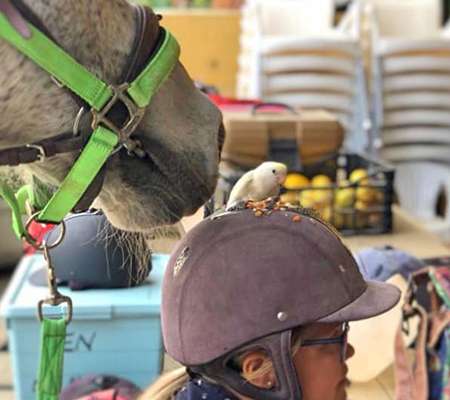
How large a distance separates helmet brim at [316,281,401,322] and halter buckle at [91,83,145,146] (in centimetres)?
31

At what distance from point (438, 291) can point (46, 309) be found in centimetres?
70

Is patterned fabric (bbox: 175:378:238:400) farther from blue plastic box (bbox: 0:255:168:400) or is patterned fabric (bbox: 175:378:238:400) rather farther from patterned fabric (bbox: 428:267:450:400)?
patterned fabric (bbox: 428:267:450:400)

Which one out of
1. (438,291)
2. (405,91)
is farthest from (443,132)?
(438,291)

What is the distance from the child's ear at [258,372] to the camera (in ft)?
3.15

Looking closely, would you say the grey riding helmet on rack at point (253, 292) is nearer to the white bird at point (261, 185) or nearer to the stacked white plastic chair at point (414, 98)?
the white bird at point (261, 185)

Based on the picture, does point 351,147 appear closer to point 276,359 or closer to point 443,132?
point 443,132

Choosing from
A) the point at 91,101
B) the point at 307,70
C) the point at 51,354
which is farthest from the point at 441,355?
the point at 307,70

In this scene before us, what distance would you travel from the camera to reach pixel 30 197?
954 mm

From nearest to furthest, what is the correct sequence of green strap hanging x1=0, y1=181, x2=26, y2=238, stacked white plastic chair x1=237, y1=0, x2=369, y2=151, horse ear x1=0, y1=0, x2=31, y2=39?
horse ear x1=0, y1=0, x2=31, y2=39, green strap hanging x1=0, y1=181, x2=26, y2=238, stacked white plastic chair x1=237, y1=0, x2=369, y2=151

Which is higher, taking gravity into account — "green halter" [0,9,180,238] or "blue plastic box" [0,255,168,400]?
"green halter" [0,9,180,238]

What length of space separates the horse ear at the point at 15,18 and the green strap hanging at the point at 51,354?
344 millimetres

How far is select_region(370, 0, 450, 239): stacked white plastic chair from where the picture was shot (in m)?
3.21

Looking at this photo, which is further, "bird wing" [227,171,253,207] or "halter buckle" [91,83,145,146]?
"bird wing" [227,171,253,207]

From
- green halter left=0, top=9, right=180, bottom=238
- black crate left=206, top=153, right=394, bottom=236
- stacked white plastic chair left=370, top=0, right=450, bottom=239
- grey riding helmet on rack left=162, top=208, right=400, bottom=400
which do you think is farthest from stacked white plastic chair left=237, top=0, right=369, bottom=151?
green halter left=0, top=9, right=180, bottom=238
